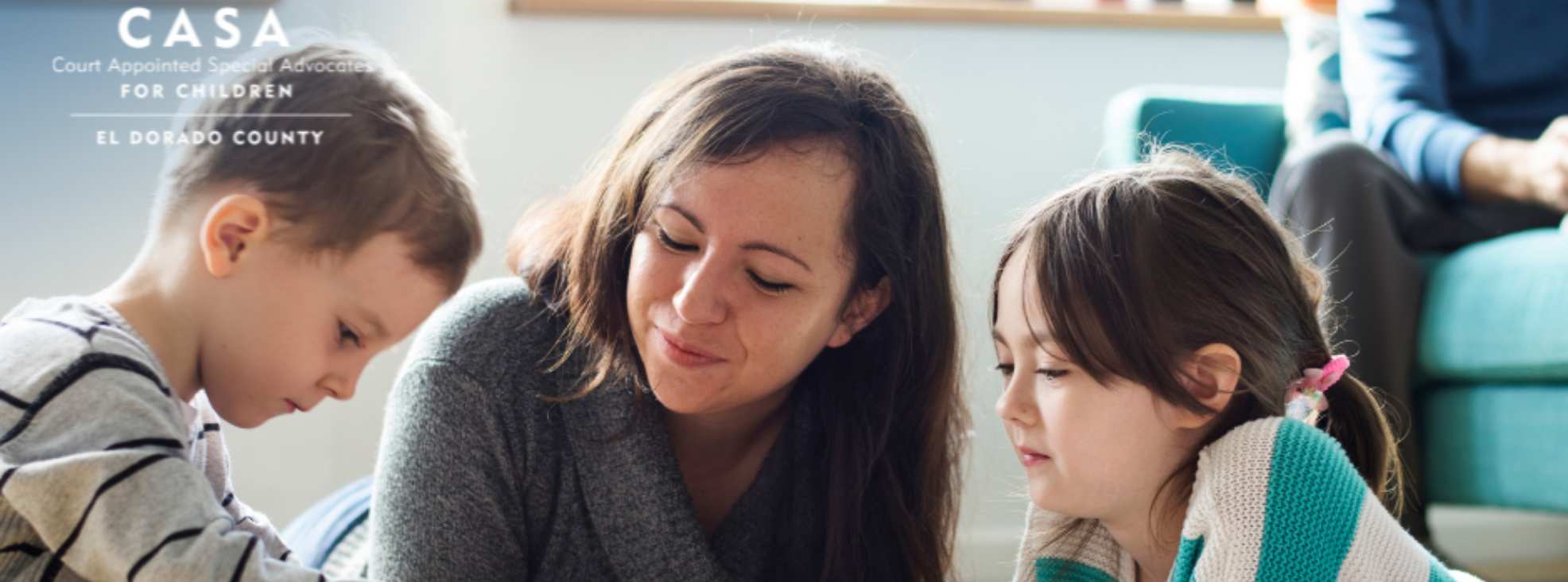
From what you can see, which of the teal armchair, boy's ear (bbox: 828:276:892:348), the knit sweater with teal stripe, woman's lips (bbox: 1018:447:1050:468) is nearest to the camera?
the knit sweater with teal stripe

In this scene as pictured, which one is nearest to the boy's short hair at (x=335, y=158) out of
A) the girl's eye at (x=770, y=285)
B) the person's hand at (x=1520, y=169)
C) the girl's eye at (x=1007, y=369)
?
the girl's eye at (x=770, y=285)

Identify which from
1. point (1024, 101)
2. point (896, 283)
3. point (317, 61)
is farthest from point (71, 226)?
point (1024, 101)

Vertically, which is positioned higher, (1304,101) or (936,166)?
(936,166)

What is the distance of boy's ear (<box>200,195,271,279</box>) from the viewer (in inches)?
36.0

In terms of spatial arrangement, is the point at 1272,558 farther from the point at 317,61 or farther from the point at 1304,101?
the point at 1304,101

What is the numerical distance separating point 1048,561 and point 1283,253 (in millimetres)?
313

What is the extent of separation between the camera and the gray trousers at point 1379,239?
5.10 feet

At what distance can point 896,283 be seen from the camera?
1.11 metres

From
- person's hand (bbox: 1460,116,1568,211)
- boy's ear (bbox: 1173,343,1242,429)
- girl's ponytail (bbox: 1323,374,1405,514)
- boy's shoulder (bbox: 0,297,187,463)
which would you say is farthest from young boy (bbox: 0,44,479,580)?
person's hand (bbox: 1460,116,1568,211)

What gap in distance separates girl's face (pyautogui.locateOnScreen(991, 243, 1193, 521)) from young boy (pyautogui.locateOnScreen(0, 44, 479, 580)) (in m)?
0.41

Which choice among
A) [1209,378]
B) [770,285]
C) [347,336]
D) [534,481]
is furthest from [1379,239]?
[347,336]

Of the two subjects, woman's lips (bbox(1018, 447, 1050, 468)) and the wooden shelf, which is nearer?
woman's lips (bbox(1018, 447, 1050, 468))

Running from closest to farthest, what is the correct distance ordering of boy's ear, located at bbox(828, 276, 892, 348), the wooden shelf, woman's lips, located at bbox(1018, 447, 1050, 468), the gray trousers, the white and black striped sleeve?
the white and black striped sleeve
woman's lips, located at bbox(1018, 447, 1050, 468)
boy's ear, located at bbox(828, 276, 892, 348)
the gray trousers
the wooden shelf

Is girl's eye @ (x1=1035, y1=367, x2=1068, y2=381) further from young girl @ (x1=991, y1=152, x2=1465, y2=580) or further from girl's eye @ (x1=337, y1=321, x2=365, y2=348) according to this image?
girl's eye @ (x1=337, y1=321, x2=365, y2=348)
